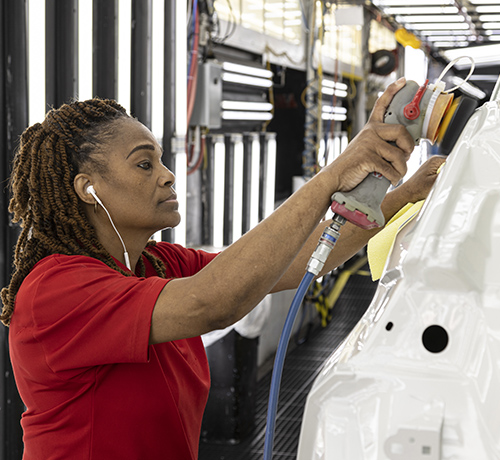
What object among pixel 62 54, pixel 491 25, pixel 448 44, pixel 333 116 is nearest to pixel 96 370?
pixel 62 54

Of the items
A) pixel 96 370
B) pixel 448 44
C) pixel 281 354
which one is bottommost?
pixel 96 370

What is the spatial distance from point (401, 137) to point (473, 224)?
0.29 metres

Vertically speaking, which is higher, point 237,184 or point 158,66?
point 158,66

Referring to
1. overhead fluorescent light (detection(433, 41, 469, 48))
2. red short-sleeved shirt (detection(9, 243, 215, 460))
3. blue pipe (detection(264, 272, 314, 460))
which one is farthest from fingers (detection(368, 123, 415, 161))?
overhead fluorescent light (detection(433, 41, 469, 48))

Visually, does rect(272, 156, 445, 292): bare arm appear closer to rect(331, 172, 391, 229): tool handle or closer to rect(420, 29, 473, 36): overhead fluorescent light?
rect(331, 172, 391, 229): tool handle

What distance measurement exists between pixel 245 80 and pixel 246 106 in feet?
0.65

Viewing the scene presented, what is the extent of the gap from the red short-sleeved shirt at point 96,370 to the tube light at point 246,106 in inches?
114

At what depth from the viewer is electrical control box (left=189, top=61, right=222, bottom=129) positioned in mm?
3555

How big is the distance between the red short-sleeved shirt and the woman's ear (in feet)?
0.55

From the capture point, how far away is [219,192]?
403 cm

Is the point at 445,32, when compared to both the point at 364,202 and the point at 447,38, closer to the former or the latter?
the point at 447,38

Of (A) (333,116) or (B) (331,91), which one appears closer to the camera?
(A) (333,116)

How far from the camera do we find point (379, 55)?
8617mm

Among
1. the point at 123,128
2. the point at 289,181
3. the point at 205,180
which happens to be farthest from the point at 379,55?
the point at 123,128
